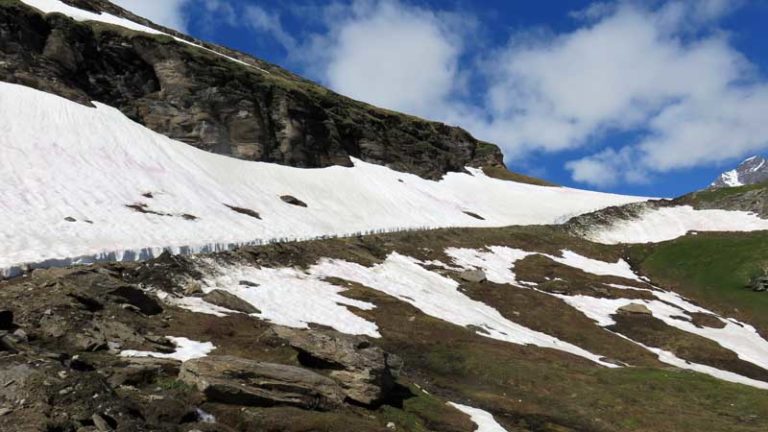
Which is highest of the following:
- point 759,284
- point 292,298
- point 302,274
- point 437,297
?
point 759,284

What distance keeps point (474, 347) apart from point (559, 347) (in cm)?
1008

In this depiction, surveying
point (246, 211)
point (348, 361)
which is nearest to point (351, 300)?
point (348, 361)

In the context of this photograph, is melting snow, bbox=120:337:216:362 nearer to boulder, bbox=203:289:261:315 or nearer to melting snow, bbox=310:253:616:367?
boulder, bbox=203:289:261:315

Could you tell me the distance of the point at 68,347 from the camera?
2075cm

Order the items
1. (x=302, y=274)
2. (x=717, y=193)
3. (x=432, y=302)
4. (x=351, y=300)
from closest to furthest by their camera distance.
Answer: (x=351, y=300)
(x=302, y=274)
(x=432, y=302)
(x=717, y=193)

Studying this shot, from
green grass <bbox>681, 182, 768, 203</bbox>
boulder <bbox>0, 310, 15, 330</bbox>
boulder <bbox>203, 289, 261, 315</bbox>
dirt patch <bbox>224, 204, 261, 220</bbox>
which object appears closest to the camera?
boulder <bbox>0, 310, 15, 330</bbox>

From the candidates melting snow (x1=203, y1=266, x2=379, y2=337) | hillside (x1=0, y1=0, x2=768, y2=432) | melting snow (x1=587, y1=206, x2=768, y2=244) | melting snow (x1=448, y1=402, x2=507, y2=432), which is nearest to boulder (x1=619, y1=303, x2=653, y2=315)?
hillside (x1=0, y1=0, x2=768, y2=432)

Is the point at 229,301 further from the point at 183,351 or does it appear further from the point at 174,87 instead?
the point at 174,87

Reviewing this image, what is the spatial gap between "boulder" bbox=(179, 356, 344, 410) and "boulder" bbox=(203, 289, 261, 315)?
45.2ft

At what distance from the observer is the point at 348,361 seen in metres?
22.7

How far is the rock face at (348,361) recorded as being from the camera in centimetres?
2189

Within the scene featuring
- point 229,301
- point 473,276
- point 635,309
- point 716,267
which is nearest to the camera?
point 229,301

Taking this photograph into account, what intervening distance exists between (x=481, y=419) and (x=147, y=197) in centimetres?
4416

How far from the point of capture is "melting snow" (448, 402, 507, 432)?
2365cm
